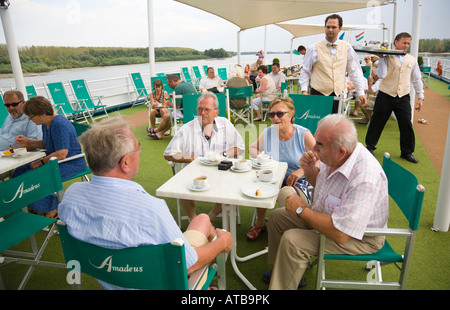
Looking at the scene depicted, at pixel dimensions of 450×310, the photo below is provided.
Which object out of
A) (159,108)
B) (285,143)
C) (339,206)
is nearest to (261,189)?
(339,206)

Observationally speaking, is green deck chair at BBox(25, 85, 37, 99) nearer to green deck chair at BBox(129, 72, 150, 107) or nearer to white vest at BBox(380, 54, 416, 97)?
green deck chair at BBox(129, 72, 150, 107)

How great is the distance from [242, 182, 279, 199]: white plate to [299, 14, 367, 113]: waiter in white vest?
243 centimetres

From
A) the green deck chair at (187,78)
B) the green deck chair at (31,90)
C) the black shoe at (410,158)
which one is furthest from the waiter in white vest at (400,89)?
the green deck chair at (187,78)

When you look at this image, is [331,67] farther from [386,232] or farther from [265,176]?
[386,232]

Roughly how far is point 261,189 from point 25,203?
151 cm

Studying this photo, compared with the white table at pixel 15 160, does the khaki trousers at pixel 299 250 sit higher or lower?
lower

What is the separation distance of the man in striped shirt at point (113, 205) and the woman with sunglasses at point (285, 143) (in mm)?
1511

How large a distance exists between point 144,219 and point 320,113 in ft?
9.92

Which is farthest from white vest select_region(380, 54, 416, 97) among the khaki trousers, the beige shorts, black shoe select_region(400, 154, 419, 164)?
the beige shorts

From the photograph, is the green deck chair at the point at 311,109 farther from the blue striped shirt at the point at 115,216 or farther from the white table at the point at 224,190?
the blue striped shirt at the point at 115,216

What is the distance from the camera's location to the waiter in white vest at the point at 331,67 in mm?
3840

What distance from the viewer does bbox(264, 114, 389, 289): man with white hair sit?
150 cm

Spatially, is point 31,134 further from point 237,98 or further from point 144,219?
point 237,98

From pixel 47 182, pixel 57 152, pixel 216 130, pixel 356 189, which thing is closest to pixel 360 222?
pixel 356 189
